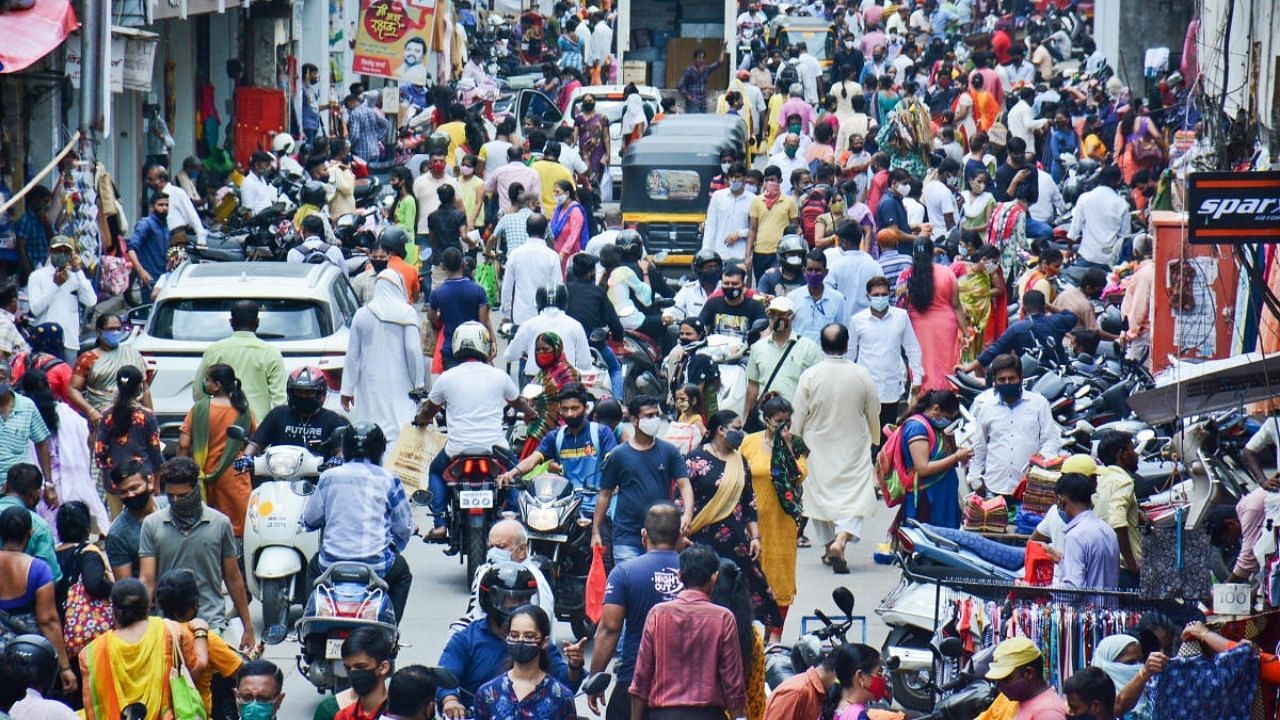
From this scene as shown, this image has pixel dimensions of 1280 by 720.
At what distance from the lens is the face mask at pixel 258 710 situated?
889 centimetres

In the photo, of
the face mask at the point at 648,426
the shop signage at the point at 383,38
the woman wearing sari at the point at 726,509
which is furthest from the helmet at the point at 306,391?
the shop signage at the point at 383,38

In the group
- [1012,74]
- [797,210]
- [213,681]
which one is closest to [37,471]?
[213,681]

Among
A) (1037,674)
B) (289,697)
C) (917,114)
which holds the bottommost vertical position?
(289,697)

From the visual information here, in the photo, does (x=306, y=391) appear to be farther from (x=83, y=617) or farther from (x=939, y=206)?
(x=939, y=206)

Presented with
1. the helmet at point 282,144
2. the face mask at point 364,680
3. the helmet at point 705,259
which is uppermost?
the helmet at point 282,144

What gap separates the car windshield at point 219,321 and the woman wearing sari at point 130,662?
7178 mm

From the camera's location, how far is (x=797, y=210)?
21.8 meters

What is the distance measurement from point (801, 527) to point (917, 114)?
13.1 metres

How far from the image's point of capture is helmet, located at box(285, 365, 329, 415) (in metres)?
12.7

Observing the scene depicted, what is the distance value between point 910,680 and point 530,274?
765 centimetres

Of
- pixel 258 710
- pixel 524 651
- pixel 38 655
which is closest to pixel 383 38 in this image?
pixel 258 710

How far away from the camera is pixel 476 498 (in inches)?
510

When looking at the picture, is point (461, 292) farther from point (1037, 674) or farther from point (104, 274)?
point (1037, 674)

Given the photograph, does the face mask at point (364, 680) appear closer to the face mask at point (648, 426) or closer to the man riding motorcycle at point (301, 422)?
the face mask at point (648, 426)
